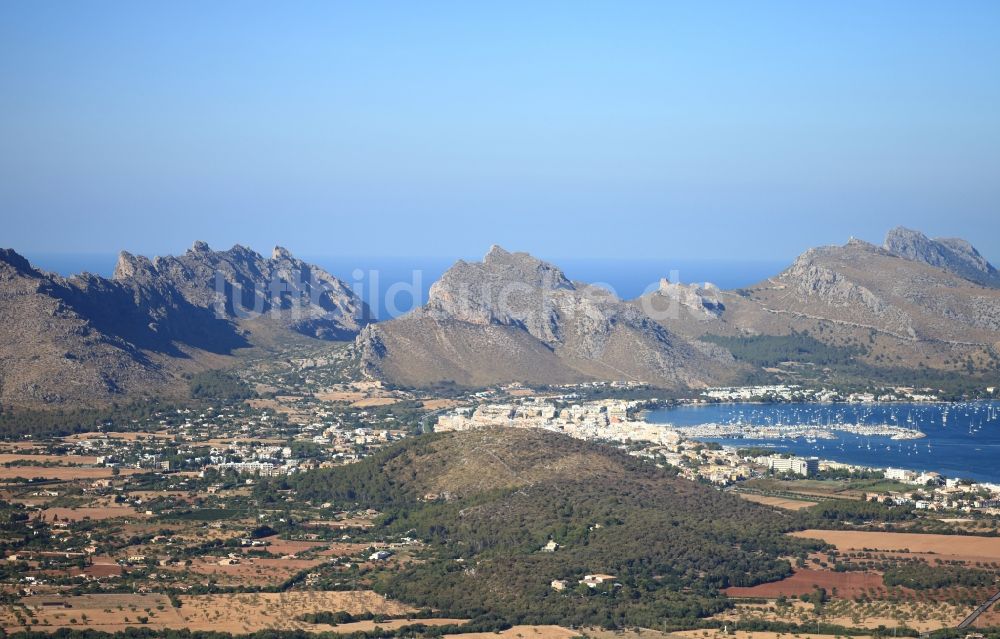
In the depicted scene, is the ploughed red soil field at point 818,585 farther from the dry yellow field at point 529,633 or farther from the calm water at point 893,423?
the calm water at point 893,423

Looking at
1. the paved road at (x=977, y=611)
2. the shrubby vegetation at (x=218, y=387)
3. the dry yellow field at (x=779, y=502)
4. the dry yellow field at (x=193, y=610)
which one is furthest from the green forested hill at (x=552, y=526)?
the shrubby vegetation at (x=218, y=387)

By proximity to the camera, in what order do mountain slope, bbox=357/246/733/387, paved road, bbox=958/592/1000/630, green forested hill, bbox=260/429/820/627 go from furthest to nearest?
mountain slope, bbox=357/246/733/387, green forested hill, bbox=260/429/820/627, paved road, bbox=958/592/1000/630

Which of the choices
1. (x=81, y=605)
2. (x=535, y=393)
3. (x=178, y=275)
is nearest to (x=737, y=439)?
(x=535, y=393)

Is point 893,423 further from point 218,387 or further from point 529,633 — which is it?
point 529,633

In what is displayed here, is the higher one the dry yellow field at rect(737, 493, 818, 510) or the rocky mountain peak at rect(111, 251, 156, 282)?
the rocky mountain peak at rect(111, 251, 156, 282)

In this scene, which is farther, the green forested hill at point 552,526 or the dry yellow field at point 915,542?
the dry yellow field at point 915,542

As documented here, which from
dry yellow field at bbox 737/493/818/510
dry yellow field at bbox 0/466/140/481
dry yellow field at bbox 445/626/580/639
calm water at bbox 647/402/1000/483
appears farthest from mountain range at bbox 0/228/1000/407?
dry yellow field at bbox 445/626/580/639

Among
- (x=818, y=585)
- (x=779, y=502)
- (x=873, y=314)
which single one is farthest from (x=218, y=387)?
(x=818, y=585)

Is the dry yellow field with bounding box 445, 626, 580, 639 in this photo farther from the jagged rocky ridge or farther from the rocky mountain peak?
the rocky mountain peak
